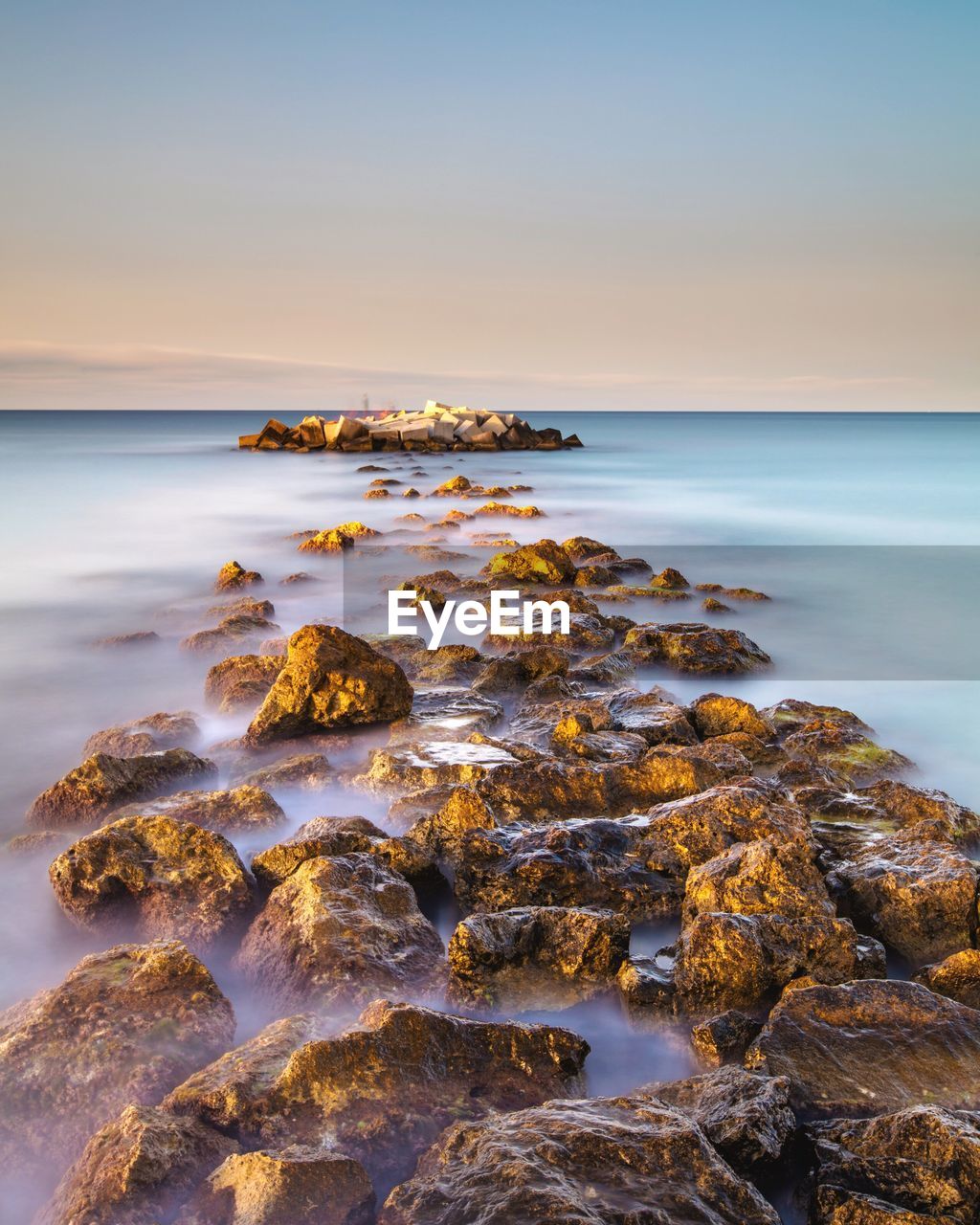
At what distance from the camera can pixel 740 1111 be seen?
6.96ft

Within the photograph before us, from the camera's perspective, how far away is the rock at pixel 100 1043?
91.8 inches

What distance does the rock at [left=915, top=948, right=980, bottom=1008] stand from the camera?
2.79 metres

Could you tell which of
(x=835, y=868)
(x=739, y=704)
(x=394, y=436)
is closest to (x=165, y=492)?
(x=394, y=436)

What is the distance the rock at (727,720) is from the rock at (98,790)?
269 centimetres

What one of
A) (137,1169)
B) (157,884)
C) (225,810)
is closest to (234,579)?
(225,810)

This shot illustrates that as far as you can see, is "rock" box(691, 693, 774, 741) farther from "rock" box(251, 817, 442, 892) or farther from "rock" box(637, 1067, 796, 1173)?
"rock" box(637, 1067, 796, 1173)

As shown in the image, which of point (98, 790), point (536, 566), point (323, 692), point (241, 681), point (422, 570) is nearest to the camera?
point (98, 790)

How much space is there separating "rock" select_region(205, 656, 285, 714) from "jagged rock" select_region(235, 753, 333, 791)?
1054 millimetres

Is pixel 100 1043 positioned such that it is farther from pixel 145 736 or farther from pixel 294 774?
pixel 145 736

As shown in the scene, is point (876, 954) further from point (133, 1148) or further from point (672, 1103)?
point (133, 1148)

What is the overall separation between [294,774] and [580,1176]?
2.92 metres

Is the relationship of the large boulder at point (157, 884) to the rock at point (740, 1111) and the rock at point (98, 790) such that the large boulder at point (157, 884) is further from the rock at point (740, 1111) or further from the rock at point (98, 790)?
the rock at point (740, 1111)

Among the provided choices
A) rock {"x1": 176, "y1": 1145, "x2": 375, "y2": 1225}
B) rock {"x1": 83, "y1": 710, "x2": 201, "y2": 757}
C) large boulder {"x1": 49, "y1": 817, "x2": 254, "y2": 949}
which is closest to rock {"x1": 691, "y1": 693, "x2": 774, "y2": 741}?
large boulder {"x1": 49, "y1": 817, "x2": 254, "y2": 949}

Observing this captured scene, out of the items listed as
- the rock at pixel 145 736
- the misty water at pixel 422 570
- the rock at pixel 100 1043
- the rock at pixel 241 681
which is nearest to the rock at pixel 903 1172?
the misty water at pixel 422 570
